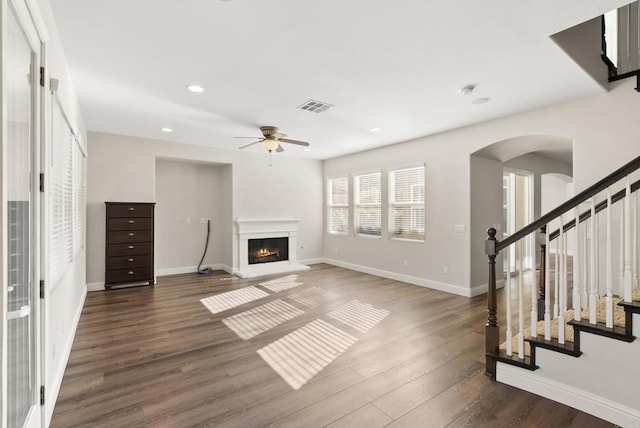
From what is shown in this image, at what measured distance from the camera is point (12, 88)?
1418 mm

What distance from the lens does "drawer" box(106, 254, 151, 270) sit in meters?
5.27

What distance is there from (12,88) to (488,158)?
5.80 meters

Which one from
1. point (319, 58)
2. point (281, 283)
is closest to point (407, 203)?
point (281, 283)

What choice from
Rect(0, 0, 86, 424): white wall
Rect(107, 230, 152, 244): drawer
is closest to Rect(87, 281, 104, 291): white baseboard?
Rect(107, 230, 152, 244): drawer

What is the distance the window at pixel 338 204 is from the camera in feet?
24.8

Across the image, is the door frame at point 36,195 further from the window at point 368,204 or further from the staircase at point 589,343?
the window at point 368,204

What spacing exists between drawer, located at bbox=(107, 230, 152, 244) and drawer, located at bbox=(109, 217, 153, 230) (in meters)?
0.07

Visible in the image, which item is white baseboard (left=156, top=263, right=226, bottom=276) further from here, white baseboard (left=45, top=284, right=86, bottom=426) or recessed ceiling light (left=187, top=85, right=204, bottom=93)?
recessed ceiling light (left=187, top=85, right=204, bottom=93)

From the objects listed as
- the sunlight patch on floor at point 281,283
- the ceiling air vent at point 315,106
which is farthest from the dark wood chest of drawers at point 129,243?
the ceiling air vent at point 315,106

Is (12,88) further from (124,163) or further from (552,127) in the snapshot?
(552,127)

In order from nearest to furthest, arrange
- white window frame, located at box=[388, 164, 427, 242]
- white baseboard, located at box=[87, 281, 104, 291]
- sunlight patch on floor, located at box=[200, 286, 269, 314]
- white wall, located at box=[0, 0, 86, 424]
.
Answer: white wall, located at box=[0, 0, 86, 424] < sunlight patch on floor, located at box=[200, 286, 269, 314] < white baseboard, located at box=[87, 281, 104, 291] < white window frame, located at box=[388, 164, 427, 242]

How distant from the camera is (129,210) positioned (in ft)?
17.7

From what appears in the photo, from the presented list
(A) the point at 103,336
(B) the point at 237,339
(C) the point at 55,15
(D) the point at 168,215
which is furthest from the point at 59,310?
(D) the point at 168,215

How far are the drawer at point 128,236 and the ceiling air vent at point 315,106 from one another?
12.2 ft
